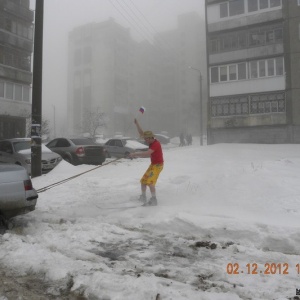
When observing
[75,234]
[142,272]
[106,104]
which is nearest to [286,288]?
[142,272]

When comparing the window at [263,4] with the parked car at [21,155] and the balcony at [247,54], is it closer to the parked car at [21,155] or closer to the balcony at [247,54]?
the balcony at [247,54]

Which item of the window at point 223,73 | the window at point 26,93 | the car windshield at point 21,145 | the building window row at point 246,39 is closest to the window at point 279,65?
the building window row at point 246,39

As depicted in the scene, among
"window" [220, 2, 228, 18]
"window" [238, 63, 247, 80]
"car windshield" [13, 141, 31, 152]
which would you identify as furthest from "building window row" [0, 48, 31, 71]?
"car windshield" [13, 141, 31, 152]

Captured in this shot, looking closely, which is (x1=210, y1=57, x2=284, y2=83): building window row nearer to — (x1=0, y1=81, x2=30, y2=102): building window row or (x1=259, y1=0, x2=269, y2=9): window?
(x1=259, y1=0, x2=269, y2=9): window

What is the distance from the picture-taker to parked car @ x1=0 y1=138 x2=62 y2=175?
38.5 feet

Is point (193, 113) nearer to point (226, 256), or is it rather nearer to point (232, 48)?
point (232, 48)

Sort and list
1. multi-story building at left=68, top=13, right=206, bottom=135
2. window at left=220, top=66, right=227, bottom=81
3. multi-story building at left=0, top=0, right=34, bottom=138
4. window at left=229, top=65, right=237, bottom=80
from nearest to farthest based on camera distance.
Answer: window at left=229, top=65, right=237, bottom=80, window at left=220, top=66, right=227, bottom=81, multi-story building at left=0, top=0, right=34, bottom=138, multi-story building at left=68, top=13, right=206, bottom=135

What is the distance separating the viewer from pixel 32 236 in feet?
15.7

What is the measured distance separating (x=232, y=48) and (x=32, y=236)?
88.8 feet

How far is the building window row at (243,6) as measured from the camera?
26822mm

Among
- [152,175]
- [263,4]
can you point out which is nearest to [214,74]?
[263,4]

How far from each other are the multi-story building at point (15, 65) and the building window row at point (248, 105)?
18.4 m
